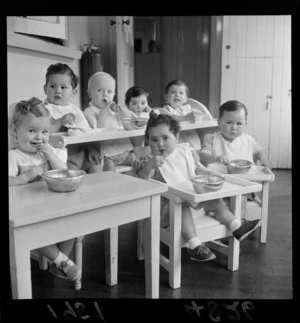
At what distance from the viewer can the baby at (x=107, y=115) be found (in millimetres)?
1422

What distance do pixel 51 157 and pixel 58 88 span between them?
22 cm

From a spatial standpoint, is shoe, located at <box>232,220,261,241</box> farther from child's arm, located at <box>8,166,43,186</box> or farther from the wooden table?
child's arm, located at <box>8,166,43,186</box>

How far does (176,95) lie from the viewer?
1389mm

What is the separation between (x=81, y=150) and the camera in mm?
1604

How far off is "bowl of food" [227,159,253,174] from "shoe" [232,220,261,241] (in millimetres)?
185

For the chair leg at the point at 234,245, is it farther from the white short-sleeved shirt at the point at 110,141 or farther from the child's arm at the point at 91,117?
the child's arm at the point at 91,117

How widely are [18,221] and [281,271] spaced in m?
0.81

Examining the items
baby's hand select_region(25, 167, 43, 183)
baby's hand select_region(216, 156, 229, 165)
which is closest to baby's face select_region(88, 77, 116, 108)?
baby's hand select_region(25, 167, 43, 183)

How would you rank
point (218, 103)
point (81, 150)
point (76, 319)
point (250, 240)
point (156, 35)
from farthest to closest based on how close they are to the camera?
point (250, 240) < point (81, 150) < point (218, 103) < point (156, 35) < point (76, 319)

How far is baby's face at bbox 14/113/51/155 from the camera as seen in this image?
1.26 m

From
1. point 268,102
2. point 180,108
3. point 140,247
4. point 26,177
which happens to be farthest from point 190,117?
point 26,177

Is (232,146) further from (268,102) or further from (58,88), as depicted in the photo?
(58,88)

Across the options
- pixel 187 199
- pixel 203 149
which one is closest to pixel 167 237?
pixel 187 199

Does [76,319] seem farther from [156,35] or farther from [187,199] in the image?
[156,35]
